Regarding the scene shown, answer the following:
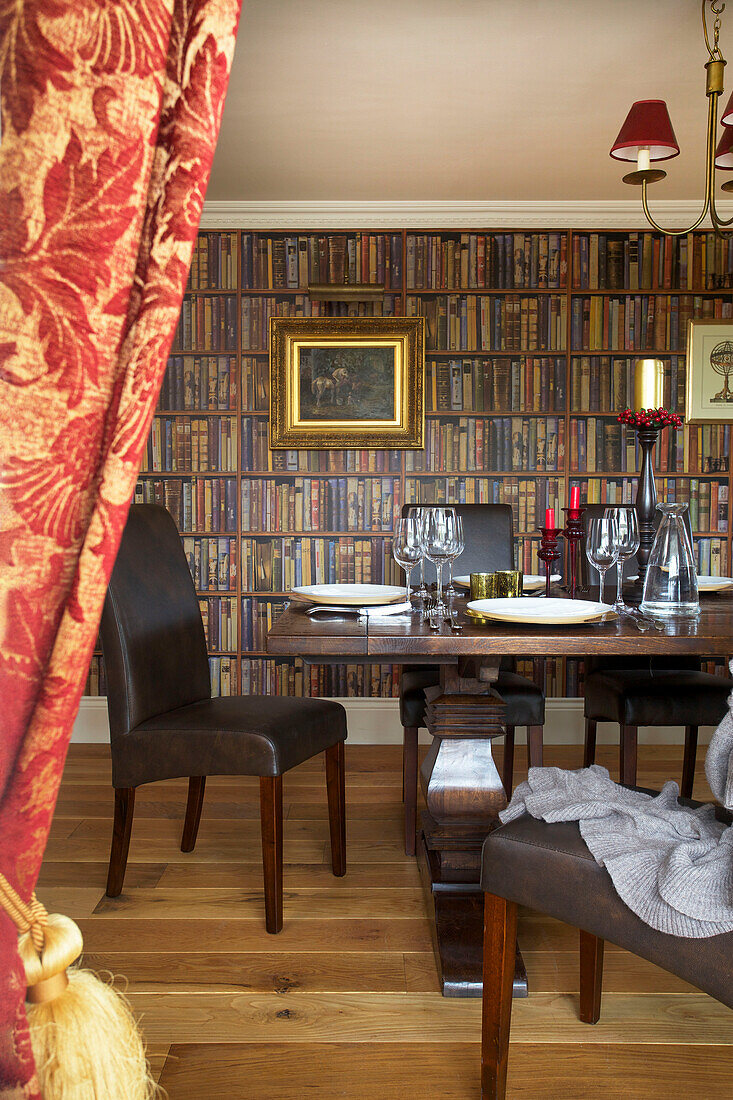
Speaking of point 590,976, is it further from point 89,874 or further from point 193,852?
point 89,874

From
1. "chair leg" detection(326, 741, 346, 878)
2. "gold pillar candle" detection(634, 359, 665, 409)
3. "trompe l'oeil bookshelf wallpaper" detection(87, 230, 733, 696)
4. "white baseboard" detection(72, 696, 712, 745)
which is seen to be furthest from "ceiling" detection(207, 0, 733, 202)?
"white baseboard" detection(72, 696, 712, 745)

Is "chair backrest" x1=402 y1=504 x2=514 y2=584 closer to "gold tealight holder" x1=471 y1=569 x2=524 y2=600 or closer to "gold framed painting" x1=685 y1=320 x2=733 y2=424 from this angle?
"gold tealight holder" x1=471 y1=569 x2=524 y2=600

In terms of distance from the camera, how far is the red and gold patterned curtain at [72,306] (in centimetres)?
30

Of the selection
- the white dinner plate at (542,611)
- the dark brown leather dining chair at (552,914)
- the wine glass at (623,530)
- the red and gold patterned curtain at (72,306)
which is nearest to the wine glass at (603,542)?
the wine glass at (623,530)

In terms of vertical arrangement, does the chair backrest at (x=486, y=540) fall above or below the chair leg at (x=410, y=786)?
above

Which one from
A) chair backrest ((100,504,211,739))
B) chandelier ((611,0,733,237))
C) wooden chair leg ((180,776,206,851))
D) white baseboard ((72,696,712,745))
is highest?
chandelier ((611,0,733,237))

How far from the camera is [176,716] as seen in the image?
6.85 ft

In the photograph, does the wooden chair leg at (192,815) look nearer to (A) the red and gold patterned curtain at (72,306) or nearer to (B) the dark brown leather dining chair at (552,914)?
(B) the dark brown leather dining chair at (552,914)

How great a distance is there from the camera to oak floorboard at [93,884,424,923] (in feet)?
6.75

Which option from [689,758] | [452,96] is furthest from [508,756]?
[452,96]

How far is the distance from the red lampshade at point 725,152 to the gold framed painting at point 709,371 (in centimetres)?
173

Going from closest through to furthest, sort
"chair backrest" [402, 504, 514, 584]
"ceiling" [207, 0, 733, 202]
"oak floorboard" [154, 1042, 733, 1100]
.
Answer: "oak floorboard" [154, 1042, 733, 1100]
"ceiling" [207, 0, 733, 202]
"chair backrest" [402, 504, 514, 584]

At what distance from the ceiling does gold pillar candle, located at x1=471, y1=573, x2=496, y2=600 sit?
1.70m

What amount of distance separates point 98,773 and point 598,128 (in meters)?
3.27
